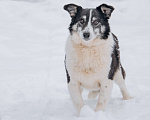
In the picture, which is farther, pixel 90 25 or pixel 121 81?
pixel 121 81

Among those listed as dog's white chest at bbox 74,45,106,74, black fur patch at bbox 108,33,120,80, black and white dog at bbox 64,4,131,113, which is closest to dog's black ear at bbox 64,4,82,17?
black and white dog at bbox 64,4,131,113

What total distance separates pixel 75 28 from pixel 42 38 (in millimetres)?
8042

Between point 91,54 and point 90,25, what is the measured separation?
19.2 inches

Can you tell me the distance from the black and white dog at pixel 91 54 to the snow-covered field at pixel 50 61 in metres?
0.46

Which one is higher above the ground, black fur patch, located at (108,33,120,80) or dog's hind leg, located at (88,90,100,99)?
black fur patch, located at (108,33,120,80)

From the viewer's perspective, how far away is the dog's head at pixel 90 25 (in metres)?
4.19

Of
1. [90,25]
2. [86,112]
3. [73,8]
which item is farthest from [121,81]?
[73,8]

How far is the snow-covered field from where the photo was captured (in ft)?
15.3

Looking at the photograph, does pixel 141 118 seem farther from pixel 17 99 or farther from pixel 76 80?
pixel 17 99

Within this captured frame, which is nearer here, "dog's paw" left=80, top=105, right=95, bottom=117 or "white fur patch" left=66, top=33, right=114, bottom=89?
"dog's paw" left=80, top=105, right=95, bottom=117

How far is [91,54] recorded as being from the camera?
14.6 ft

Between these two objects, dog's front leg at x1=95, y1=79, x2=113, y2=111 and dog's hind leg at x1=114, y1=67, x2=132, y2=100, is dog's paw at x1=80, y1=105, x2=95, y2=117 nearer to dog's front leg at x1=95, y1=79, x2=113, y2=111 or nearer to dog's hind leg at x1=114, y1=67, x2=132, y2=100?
dog's front leg at x1=95, y1=79, x2=113, y2=111

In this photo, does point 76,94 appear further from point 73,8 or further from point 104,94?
point 73,8

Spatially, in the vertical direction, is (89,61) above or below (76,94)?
above
